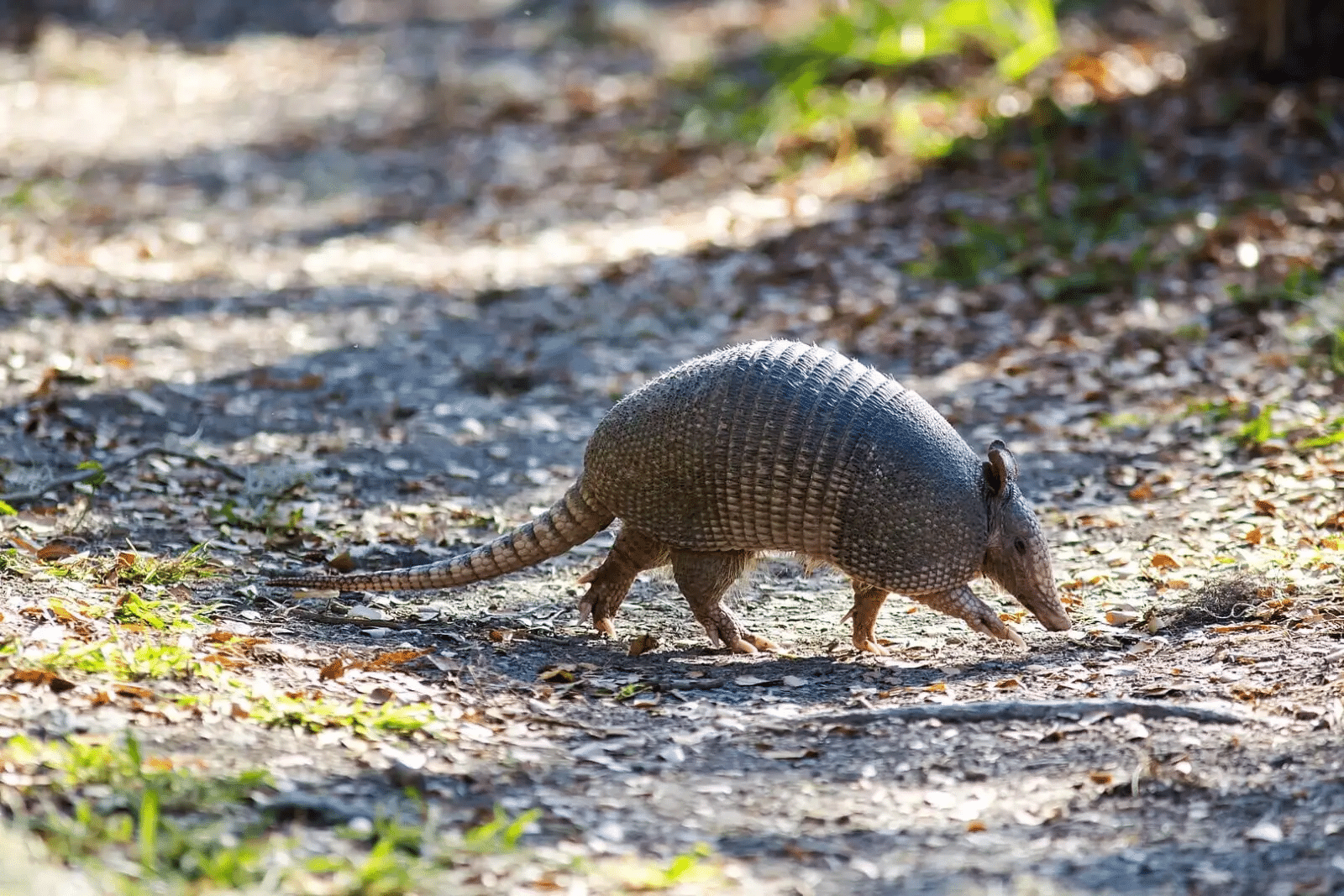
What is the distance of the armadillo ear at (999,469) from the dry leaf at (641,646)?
1.48 metres

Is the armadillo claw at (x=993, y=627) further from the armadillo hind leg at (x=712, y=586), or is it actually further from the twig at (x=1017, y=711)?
the armadillo hind leg at (x=712, y=586)

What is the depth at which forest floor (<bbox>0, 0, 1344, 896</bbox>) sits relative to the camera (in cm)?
403

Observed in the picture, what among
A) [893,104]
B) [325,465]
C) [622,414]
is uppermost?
[893,104]

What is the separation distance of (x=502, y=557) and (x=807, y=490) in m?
1.29

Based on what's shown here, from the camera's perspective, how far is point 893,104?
47.5ft

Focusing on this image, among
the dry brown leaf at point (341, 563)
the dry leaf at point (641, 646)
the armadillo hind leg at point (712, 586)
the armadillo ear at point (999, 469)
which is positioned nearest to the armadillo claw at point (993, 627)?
the armadillo ear at point (999, 469)

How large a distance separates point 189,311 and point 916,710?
7162 mm

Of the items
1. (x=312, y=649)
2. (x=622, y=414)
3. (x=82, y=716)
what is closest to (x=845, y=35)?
(x=622, y=414)

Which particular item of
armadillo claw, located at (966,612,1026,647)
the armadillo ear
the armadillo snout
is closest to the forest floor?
armadillo claw, located at (966,612,1026,647)

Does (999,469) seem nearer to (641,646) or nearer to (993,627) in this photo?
(993,627)

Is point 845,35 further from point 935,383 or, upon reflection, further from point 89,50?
point 89,50

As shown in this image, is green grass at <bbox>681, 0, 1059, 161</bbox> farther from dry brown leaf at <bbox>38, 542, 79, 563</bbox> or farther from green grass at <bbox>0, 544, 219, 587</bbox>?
dry brown leaf at <bbox>38, 542, 79, 563</bbox>

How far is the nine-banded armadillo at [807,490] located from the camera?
18.6 feet

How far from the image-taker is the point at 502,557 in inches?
239
